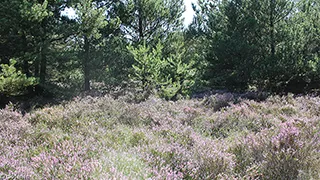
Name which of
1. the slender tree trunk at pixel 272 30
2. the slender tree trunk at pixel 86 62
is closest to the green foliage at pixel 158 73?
the slender tree trunk at pixel 86 62

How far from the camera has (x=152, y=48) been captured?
12.5 m

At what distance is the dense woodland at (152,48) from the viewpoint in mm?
9969

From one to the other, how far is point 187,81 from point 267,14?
5398mm

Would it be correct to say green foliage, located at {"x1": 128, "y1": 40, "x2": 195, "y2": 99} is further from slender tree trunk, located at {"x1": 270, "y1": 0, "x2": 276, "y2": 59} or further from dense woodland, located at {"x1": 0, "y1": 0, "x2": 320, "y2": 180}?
slender tree trunk, located at {"x1": 270, "y1": 0, "x2": 276, "y2": 59}

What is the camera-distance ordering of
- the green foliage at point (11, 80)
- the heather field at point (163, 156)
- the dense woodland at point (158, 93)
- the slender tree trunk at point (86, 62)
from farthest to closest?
1. the slender tree trunk at point (86, 62)
2. the green foliage at point (11, 80)
3. the dense woodland at point (158, 93)
4. the heather field at point (163, 156)

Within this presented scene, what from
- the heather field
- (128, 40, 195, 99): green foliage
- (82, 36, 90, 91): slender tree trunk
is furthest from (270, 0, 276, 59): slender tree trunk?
(82, 36, 90, 91): slender tree trunk

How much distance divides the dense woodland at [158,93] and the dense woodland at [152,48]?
0.06 meters

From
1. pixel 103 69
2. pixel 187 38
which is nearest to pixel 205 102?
pixel 103 69

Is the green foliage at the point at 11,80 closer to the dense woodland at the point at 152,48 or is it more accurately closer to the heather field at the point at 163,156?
the dense woodland at the point at 152,48

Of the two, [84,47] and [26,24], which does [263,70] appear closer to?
[84,47]

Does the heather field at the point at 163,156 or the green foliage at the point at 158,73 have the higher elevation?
the green foliage at the point at 158,73

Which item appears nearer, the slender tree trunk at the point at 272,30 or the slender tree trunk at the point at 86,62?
the slender tree trunk at the point at 272,30

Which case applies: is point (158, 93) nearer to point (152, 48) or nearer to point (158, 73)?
point (158, 73)

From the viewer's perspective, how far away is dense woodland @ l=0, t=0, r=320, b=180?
287cm
